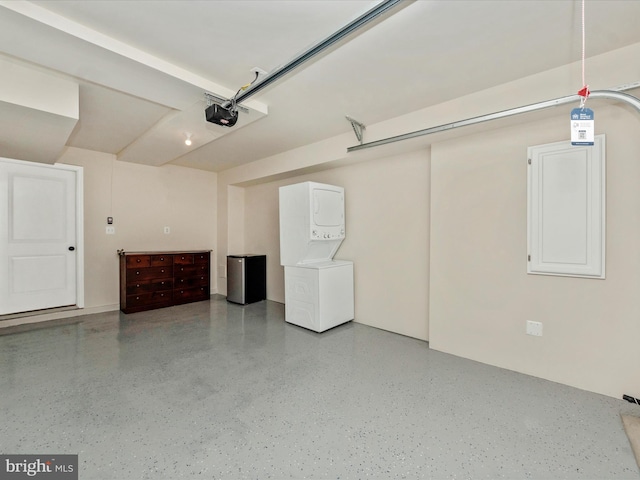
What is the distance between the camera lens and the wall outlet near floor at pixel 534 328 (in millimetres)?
2455

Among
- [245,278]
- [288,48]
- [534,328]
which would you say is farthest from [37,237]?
[534,328]

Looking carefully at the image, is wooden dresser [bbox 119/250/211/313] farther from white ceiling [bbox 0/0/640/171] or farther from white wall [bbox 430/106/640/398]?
white wall [bbox 430/106/640/398]

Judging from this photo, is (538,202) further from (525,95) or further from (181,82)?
(181,82)

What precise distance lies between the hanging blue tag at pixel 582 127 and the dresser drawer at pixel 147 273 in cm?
521

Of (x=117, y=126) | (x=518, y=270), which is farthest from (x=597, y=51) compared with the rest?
(x=117, y=126)

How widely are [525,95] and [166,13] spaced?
2.71 meters

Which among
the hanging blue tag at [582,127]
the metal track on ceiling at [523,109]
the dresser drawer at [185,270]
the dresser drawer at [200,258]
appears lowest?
the dresser drawer at [185,270]

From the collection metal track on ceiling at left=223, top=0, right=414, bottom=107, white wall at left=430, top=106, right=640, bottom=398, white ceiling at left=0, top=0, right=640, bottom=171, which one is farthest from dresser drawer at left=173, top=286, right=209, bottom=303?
white wall at left=430, top=106, right=640, bottom=398

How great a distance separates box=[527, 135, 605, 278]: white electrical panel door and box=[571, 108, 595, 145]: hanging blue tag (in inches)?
29.8

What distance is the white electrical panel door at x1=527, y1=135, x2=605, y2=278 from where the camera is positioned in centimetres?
218

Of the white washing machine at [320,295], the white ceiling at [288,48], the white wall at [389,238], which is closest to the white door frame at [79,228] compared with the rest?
the white ceiling at [288,48]

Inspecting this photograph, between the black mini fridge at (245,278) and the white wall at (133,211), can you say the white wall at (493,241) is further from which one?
the white wall at (133,211)

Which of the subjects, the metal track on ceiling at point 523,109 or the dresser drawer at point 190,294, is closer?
the metal track on ceiling at point 523,109

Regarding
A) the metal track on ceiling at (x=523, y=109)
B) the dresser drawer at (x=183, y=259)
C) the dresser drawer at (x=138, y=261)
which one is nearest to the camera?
the metal track on ceiling at (x=523, y=109)
